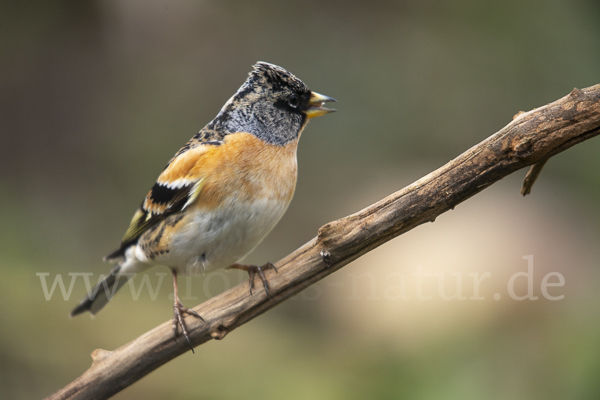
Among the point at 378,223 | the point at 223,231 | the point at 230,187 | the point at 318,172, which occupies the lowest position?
the point at 378,223

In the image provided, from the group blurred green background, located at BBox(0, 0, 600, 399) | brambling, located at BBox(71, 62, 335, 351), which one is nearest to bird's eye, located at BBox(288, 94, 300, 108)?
brambling, located at BBox(71, 62, 335, 351)

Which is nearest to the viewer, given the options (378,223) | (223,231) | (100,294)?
(378,223)

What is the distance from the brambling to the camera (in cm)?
161

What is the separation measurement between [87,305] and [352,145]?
2205mm

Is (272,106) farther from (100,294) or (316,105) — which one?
(100,294)

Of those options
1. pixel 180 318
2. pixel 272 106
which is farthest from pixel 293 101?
pixel 180 318

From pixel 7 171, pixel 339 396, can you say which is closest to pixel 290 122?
pixel 339 396

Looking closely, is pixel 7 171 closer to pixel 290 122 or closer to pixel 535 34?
pixel 290 122

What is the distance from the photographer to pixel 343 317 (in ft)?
9.96

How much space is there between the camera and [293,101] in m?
1.83

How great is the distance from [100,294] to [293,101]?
1.18 metres

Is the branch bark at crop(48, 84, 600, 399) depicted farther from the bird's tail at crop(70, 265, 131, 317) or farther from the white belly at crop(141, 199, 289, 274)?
the bird's tail at crop(70, 265, 131, 317)

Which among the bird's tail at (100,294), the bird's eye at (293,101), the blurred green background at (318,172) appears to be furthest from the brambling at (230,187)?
the blurred green background at (318,172)

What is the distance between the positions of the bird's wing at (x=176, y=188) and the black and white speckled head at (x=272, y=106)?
15cm
